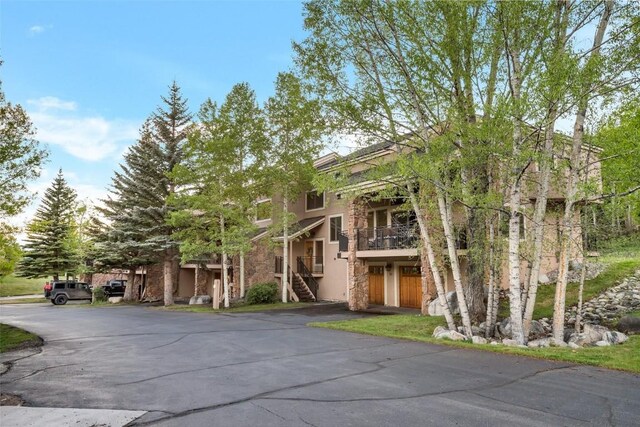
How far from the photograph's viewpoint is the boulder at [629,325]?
426 inches

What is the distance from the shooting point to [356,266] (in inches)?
783

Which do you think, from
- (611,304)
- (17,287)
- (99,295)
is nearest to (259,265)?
(99,295)

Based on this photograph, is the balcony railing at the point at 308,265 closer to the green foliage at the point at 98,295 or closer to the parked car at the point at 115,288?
the green foliage at the point at 98,295

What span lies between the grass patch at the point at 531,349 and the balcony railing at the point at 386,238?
14.6 ft

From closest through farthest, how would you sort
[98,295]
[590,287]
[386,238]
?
[590,287] → [386,238] → [98,295]

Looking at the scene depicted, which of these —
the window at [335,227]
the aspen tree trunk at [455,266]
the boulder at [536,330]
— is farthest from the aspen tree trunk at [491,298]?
the window at [335,227]

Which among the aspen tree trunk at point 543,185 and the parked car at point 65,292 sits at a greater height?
the aspen tree trunk at point 543,185

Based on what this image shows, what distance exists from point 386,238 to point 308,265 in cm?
802

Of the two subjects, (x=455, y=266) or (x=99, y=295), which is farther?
(x=99, y=295)

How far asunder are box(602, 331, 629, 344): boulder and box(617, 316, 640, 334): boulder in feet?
3.09

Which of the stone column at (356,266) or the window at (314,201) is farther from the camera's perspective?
the window at (314,201)

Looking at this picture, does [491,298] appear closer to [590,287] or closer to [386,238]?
[590,287]

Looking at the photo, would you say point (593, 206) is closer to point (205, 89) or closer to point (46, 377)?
point (46, 377)

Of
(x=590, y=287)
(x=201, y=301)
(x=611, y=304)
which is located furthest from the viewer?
(x=201, y=301)
